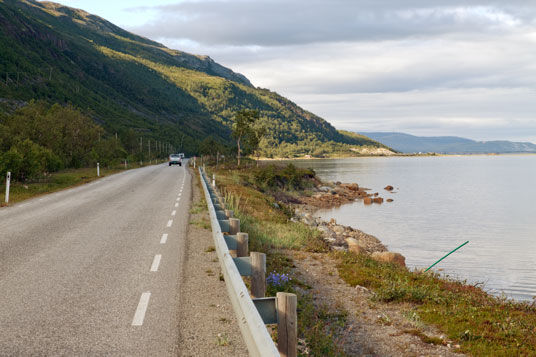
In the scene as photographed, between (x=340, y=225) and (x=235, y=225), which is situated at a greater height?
(x=235, y=225)

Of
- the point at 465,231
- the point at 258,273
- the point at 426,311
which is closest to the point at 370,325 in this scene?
the point at 426,311

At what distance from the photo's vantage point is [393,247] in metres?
22.7

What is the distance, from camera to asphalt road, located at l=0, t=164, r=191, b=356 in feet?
15.9

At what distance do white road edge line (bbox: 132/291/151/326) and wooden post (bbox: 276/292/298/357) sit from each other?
6.82ft

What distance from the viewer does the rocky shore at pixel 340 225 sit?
17.1m

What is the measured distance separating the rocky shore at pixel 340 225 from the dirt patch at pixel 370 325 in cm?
701

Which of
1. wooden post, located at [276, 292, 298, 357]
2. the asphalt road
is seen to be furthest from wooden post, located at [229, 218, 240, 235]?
wooden post, located at [276, 292, 298, 357]

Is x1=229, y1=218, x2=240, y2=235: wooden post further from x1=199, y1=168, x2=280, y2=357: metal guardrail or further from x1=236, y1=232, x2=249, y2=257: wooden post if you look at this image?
x1=199, y1=168, x2=280, y2=357: metal guardrail

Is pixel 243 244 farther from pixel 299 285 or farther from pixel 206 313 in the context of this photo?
pixel 206 313

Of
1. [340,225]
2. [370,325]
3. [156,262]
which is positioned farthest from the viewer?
[340,225]

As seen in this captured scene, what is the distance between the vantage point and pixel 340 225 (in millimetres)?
29031

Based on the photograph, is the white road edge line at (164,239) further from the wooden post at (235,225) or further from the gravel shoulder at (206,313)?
the wooden post at (235,225)

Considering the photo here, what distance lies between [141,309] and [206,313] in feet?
2.73

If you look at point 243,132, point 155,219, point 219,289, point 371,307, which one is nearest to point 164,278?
point 219,289
